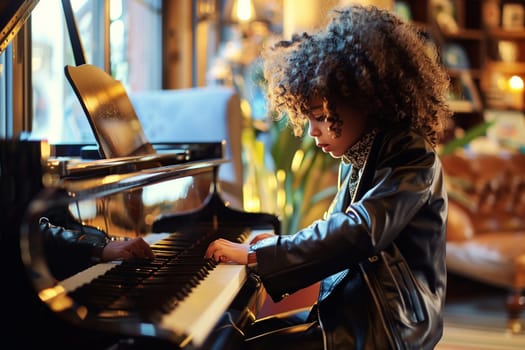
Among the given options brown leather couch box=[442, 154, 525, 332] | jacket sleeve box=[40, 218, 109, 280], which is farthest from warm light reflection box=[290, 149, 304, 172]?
jacket sleeve box=[40, 218, 109, 280]

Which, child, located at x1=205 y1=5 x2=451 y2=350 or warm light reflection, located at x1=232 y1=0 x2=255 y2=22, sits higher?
warm light reflection, located at x1=232 y1=0 x2=255 y2=22

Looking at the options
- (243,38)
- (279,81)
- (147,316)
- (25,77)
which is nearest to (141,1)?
(243,38)

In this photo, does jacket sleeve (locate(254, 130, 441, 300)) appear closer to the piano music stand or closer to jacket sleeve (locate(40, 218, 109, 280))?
jacket sleeve (locate(40, 218, 109, 280))

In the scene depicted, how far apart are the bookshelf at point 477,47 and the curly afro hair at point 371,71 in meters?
4.33

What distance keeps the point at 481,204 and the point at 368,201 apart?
3488mm

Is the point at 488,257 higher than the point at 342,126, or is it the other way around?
the point at 342,126

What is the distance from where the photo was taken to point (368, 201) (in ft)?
4.07

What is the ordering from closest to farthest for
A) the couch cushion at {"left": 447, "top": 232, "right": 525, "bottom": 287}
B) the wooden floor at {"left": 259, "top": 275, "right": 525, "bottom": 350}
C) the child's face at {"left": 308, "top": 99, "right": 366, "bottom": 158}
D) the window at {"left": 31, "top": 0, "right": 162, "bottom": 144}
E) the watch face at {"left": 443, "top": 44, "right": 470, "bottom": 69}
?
the child's face at {"left": 308, "top": 99, "right": 366, "bottom": 158} → the window at {"left": 31, "top": 0, "right": 162, "bottom": 144} → the wooden floor at {"left": 259, "top": 275, "right": 525, "bottom": 350} → the couch cushion at {"left": 447, "top": 232, "right": 525, "bottom": 287} → the watch face at {"left": 443, "top": 44, "right": 470, "bottom": 69}

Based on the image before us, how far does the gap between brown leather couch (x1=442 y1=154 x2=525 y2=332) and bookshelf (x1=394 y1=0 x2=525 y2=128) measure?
4.41ft

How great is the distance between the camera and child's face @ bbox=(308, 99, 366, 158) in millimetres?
1435

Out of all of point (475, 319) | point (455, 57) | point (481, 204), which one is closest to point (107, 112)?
point (475, 319)

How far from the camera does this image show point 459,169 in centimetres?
444

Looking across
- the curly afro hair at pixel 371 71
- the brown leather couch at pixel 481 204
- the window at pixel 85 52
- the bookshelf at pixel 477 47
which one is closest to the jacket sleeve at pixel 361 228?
the curly afro hair at pixel 371 71

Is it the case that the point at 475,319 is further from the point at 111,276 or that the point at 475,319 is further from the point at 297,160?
the point at 111,276
